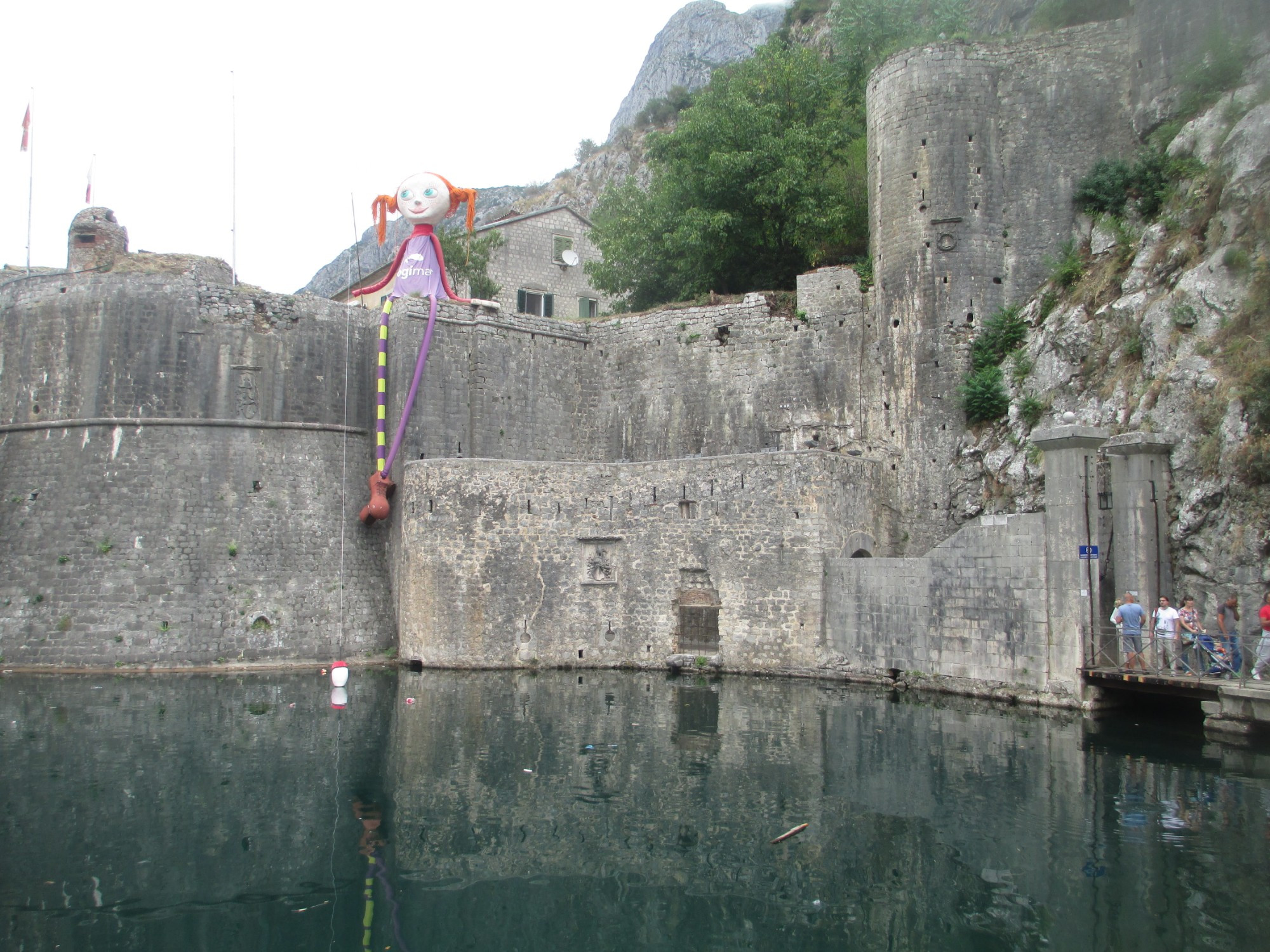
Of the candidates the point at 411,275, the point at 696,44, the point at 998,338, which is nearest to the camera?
the point at 998,338

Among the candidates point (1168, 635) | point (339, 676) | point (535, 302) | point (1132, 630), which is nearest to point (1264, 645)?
point (1168, 635)

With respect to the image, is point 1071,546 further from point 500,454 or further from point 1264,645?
point 500,454

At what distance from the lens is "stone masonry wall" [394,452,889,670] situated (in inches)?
781

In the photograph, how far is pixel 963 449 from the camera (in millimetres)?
21125

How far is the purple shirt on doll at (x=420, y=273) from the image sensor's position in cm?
2381

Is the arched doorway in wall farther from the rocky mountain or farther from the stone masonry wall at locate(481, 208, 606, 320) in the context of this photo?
the stone masonry wall at locate(481, 208, 606, 320)

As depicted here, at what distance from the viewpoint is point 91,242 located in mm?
23312

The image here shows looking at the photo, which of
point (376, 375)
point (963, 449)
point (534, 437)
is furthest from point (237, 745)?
point (963, 449)

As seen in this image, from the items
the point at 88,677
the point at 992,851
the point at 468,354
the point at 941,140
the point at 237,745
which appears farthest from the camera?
the point at 468,354

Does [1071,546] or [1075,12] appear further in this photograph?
[1075,12]

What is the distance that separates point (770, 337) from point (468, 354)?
7.04 meters

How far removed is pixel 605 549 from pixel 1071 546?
345 inches

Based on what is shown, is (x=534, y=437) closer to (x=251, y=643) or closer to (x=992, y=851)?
(x=251, y=643)

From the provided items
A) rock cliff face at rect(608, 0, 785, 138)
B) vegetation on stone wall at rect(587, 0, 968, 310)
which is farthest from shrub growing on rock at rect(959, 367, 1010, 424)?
rock cliff face at rect(608, 0, 785, 138)
